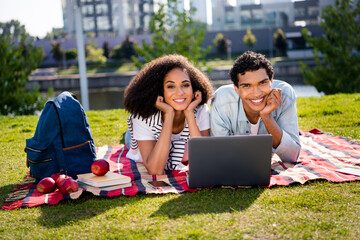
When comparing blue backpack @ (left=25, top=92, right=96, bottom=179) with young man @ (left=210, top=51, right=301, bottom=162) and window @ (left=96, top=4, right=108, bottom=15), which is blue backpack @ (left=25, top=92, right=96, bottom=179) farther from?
window @ (left=96, top=4, right=108, bottom=15)

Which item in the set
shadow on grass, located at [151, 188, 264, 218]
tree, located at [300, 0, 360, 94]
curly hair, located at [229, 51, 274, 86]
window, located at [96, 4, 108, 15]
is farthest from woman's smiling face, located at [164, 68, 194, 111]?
window, located at [96, 4, 108, 15]

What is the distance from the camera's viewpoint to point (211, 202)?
9.41 feet

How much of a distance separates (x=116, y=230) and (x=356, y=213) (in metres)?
1.58

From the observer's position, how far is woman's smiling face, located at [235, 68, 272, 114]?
344 cm

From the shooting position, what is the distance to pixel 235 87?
12.0ft

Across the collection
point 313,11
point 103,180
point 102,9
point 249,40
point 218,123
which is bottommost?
point 103,180

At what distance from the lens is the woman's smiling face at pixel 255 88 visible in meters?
3.44

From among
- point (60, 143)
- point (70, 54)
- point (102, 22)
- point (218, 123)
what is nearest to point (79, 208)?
point (60, 143)

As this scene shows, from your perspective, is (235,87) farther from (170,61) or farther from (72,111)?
(72,111)

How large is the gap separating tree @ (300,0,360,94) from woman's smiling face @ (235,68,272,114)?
9014 mm

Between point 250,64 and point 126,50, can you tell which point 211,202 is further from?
point 126,50

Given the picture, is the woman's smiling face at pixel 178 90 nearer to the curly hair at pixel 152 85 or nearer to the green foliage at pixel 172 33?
the curly hair at pixel 152 85

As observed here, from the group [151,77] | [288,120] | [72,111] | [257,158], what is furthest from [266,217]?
[72,111]

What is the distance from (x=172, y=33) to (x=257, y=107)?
8292 mm
